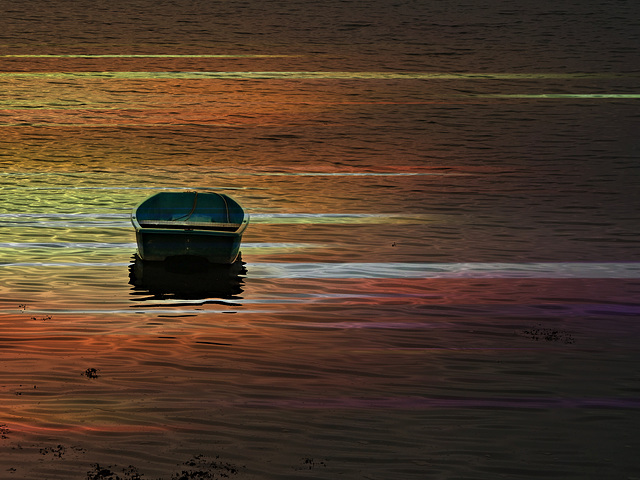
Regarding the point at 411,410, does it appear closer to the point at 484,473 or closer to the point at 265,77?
the point at 484,473

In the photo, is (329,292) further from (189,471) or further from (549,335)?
(189,471)

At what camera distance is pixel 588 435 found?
13.9 m

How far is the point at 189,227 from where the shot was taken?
78.7 feet

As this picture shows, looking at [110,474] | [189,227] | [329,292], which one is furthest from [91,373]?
[189,227]

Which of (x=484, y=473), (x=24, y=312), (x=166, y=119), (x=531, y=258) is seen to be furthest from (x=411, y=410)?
(x=166, y=119)

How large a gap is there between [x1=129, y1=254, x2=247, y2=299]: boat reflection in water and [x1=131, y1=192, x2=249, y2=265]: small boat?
0.13 meters

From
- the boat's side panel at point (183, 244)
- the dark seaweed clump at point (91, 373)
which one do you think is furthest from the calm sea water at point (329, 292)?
the boat's side panel at point (183, 244)

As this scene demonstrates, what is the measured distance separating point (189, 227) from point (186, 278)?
2062 millimetres

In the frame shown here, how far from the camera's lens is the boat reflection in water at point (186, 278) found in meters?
21.6

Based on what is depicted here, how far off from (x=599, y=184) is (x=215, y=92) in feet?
97.3

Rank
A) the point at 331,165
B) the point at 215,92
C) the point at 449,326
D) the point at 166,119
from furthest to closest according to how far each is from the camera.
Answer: the point at 215,92 < the point at 166,119 < the point at 331,165 < the point at 449,326

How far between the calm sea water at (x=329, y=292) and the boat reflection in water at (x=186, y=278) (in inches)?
2.6

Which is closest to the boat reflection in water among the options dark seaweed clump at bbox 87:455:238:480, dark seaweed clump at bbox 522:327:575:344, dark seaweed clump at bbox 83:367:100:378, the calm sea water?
the calm sea water

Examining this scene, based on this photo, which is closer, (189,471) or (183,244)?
(189,471)
